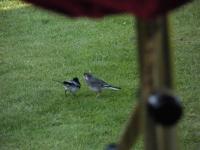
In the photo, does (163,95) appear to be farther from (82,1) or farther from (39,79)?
(39,79)

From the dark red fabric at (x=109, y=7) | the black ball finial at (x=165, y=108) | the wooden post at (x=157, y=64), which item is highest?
the dark red fabric at (x=109, y=7)

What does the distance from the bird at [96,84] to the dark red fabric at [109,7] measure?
17.6ft

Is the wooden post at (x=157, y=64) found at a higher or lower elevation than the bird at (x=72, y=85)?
lower

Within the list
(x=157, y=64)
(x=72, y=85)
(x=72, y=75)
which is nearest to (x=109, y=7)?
(x=157, y=64)

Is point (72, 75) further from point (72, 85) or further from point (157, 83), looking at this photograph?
point (157, 83)

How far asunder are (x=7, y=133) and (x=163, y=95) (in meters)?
4.65

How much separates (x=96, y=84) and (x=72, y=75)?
86 cm

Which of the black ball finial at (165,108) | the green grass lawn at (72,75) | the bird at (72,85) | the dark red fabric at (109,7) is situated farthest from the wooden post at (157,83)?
the bird at (72,85)

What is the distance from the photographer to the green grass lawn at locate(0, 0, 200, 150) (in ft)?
21.4

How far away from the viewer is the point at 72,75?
841cm

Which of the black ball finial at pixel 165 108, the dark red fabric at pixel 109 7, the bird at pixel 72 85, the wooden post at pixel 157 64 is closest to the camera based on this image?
the dark red fabric at pixel 109 7

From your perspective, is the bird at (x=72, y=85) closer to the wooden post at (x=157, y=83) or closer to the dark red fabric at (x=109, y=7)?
the wooden post at (x=157, y=83)

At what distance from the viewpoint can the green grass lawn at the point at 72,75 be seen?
6535 mm

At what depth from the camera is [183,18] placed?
35.3 ft
